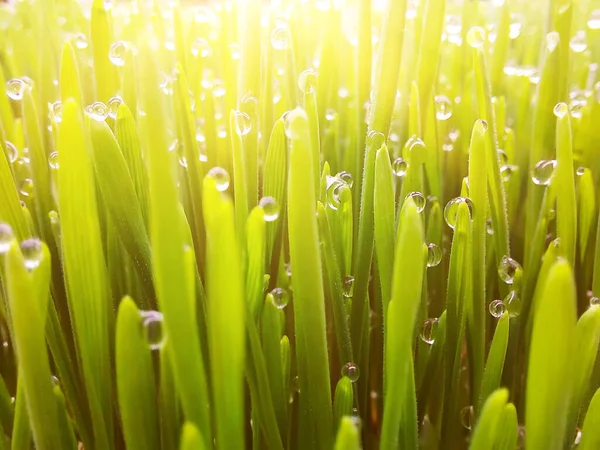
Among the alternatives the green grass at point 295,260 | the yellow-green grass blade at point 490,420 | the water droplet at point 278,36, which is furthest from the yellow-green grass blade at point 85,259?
the water droplet at point 278,36

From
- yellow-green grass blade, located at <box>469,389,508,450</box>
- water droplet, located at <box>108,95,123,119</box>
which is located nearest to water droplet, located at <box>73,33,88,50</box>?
water droplet, located at <box>108,95,123,119</box>

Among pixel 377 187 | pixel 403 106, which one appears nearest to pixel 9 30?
pixel 403 106

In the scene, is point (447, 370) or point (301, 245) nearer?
point (301, 245)

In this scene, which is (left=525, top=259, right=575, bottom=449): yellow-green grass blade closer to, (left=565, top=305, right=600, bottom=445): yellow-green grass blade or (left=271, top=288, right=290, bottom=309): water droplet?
(left=565, top=305, right=600, bottom=445): yellow-green grass blade

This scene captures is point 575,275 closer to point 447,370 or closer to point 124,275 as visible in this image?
point 447,370

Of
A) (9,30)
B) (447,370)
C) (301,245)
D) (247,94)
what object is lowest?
(447,370)

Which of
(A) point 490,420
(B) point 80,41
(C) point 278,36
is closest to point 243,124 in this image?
A: (C) point 278,36

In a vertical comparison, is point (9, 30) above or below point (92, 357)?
above

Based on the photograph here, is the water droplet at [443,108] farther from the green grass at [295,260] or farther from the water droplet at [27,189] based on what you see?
the water droplet at [27,189]

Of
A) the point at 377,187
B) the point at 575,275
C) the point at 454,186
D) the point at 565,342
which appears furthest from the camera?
the point at 454,186
